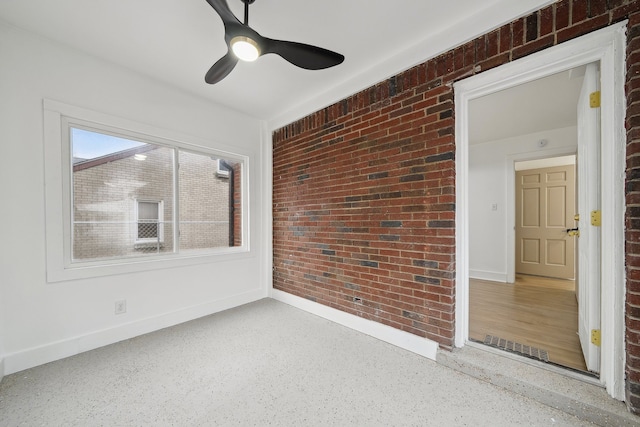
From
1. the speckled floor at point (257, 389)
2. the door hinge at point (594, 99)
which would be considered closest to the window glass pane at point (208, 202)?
the speckled floor at point (257, 389)

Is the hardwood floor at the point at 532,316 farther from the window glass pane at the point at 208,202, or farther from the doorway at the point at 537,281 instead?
the window glass pane at the point at 208,202

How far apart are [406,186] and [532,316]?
2.09 meters

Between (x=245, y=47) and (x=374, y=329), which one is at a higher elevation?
(x=245, y=47)

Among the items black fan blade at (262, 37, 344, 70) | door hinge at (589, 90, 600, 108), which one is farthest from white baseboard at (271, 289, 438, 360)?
black fan blade at (262, 37, 344, 70)

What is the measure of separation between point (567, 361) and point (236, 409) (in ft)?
7.70

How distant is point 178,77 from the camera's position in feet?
8.38

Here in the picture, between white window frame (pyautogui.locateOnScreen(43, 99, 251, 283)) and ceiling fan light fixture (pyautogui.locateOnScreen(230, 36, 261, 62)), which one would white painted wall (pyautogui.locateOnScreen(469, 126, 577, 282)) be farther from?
white window frame (pyautogui.locateOnScreen(43, 99, 251, 283))

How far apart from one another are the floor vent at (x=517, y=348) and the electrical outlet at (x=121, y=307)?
10.6 feet

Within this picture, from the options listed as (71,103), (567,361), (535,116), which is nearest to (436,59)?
(535,116)

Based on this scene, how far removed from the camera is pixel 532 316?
2.69 m

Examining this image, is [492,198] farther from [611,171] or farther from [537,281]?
[611,171]

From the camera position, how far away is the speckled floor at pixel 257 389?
1436 millimetres

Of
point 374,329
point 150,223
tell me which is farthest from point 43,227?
point 374,329

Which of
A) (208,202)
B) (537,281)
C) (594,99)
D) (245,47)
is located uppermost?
(245,47)
